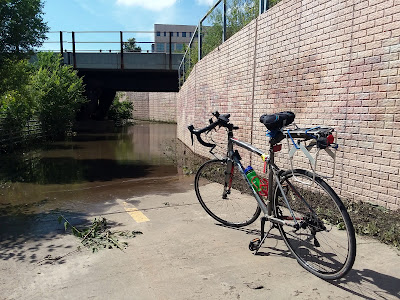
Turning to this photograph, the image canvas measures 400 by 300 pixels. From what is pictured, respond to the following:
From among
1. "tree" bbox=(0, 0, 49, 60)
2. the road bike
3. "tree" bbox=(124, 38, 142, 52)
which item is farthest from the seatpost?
"tree" bbox=(124, 38, 142, 52)

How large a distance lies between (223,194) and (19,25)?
6.73 metres

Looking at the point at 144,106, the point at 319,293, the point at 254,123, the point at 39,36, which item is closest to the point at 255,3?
the point at 254,123

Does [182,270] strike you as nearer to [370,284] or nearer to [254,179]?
[254,179]

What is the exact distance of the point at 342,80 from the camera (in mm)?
4336

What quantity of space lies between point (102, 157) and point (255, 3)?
22.2 ft

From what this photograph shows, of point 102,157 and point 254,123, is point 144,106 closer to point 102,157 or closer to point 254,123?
point 102,157

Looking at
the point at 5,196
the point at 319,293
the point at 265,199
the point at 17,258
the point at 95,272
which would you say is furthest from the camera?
the point at 5,196

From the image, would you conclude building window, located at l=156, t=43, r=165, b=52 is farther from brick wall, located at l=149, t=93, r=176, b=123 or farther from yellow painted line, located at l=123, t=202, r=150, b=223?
yellow painted line, located at l=123, t=202, r=150, b=223

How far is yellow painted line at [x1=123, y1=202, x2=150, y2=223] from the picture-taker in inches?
160

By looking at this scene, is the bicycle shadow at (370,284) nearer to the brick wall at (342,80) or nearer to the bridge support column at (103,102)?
the brick wall at (342,80)

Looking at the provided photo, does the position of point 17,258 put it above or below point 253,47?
below

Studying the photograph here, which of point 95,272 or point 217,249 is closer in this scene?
point 95,272

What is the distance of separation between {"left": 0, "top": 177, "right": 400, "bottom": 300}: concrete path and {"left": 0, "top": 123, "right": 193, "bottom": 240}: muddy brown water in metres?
0.93

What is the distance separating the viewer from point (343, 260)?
255 cm
